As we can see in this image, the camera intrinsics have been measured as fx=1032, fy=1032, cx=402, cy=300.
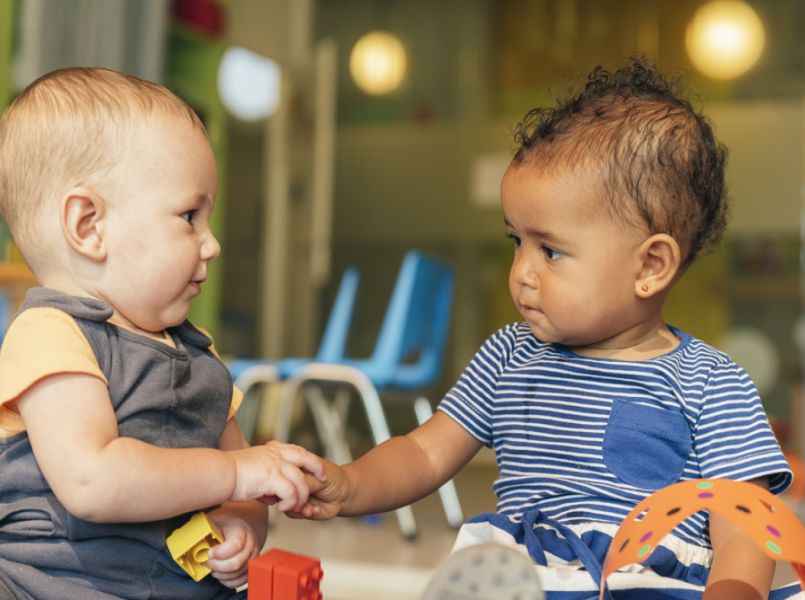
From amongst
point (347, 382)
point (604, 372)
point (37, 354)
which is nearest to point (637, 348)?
point (604, 372)

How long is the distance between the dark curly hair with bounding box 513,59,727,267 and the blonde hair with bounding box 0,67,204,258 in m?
0.37

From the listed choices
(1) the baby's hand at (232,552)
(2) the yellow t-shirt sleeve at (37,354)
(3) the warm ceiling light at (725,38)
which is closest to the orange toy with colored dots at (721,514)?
(1) the baby's hand at (232,552)

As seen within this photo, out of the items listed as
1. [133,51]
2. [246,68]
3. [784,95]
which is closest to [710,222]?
[133,51]

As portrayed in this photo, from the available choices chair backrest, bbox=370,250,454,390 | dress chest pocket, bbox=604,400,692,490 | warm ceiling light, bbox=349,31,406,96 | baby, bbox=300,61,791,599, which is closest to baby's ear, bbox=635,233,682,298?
baby, bbox=300,61,791,599

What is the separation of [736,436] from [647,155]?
26 centimetres

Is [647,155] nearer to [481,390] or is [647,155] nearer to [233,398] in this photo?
[481,390]

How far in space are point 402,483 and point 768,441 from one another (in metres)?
0.33

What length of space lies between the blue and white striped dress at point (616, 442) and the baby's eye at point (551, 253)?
104mm

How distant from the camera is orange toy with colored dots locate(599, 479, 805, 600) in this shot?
674 millimetres

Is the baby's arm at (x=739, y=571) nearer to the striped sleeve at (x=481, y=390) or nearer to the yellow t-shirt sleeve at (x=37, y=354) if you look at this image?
the striped sleeve at (x=481, y=390)

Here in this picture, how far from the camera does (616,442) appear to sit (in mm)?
918

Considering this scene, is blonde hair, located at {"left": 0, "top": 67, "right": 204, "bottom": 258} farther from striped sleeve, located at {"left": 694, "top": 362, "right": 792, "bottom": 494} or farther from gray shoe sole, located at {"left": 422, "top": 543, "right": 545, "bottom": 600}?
striped sleeve, located at {"left": 694, "top": 362, "right": 792, "bottom": 494}

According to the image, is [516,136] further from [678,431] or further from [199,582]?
[199,582]

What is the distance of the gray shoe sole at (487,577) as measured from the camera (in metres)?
0.60
